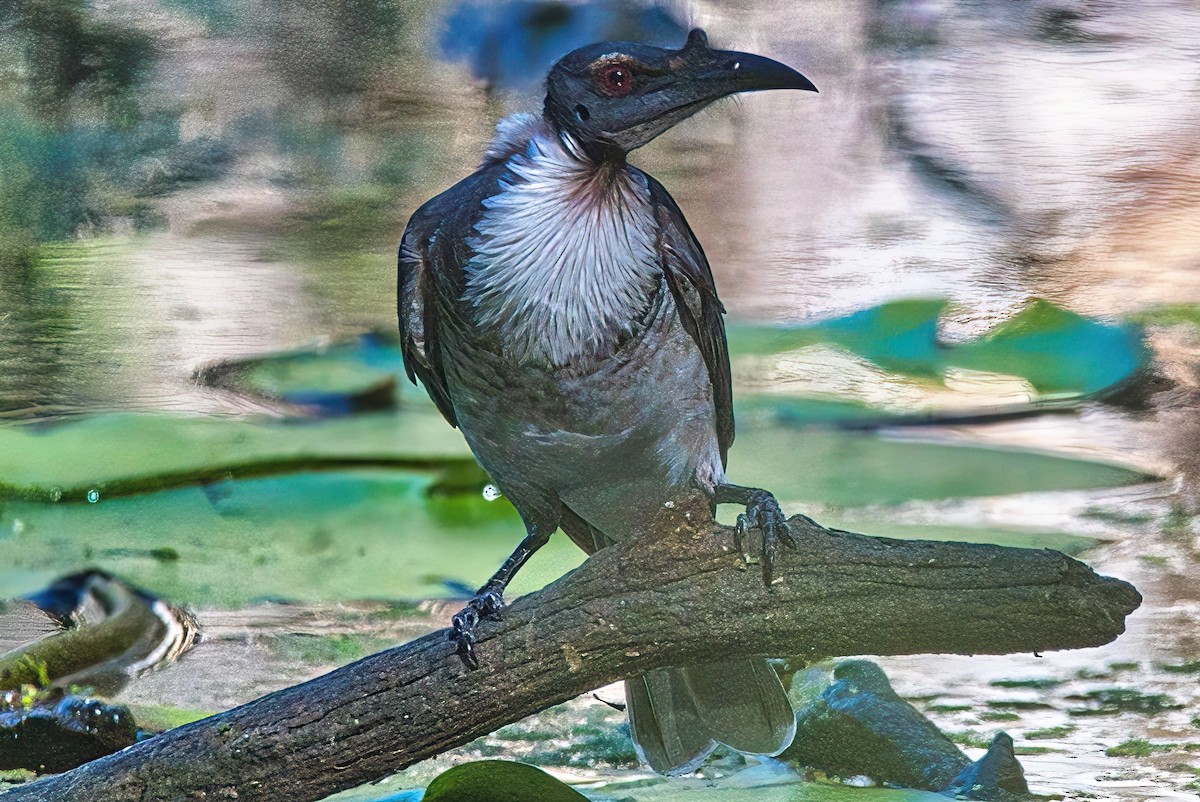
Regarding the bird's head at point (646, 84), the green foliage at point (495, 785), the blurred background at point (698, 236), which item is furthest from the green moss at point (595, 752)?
the bird's head at point (646, 84)

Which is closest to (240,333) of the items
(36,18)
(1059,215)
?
(36,18)

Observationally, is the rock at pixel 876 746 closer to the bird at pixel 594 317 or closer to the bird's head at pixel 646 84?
the bird at pixel 594 317

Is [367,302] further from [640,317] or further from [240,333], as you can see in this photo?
[640,317]

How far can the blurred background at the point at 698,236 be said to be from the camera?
2.51 m

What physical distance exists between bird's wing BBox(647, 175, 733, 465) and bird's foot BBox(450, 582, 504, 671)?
493mm

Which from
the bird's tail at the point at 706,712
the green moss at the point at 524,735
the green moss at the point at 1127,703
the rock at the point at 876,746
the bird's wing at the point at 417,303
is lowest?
the green moss at the point at 524,735

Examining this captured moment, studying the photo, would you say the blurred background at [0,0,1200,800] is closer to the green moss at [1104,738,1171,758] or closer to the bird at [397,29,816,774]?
the green moss at [1104,738,1171,758]

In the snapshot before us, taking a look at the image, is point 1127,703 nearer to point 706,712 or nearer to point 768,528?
point 706,712

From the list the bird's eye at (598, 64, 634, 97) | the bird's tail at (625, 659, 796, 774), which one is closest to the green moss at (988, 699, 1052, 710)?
the bird's tail at (625, 659, 796, 774)

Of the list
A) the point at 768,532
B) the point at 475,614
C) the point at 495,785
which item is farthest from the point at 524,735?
the point at 768,532

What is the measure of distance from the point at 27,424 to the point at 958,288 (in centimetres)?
213

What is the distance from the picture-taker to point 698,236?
8.41ft

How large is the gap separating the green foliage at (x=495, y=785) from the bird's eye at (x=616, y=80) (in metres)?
1.24

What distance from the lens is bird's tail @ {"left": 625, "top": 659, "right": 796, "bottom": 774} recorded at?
6.59 ft
